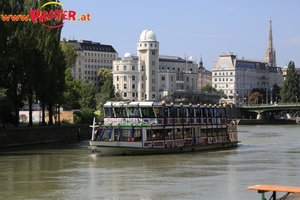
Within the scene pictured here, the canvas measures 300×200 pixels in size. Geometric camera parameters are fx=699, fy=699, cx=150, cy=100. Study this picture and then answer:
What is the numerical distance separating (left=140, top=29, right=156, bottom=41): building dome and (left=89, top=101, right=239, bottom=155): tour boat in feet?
415

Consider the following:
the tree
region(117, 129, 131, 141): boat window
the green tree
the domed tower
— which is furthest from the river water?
the domed tower

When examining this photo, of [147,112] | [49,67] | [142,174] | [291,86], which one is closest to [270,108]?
[291,86]

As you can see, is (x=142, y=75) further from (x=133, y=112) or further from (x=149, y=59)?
(x=133, y=112)

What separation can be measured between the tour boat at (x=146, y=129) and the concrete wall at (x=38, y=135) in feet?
33.2

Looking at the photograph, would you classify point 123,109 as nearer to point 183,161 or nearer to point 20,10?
point 183,161

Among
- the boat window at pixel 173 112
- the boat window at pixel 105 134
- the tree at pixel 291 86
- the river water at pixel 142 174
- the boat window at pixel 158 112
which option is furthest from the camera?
the tree at pixel 291 86

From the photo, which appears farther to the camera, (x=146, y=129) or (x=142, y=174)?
(x=146, y=129)

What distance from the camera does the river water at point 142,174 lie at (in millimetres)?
34938

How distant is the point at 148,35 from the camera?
188875 mm

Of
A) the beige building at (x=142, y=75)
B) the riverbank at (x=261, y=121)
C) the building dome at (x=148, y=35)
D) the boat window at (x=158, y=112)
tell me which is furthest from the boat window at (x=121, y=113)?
the building dome at (x=148, y=35)

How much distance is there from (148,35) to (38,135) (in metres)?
121

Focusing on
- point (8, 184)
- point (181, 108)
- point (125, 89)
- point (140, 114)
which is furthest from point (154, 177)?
point (125, 89)

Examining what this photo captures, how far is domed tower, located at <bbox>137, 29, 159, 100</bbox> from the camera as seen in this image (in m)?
189

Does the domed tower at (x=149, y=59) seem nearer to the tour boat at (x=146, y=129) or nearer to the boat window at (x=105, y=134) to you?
the tour boat at (x=146, y=129)
